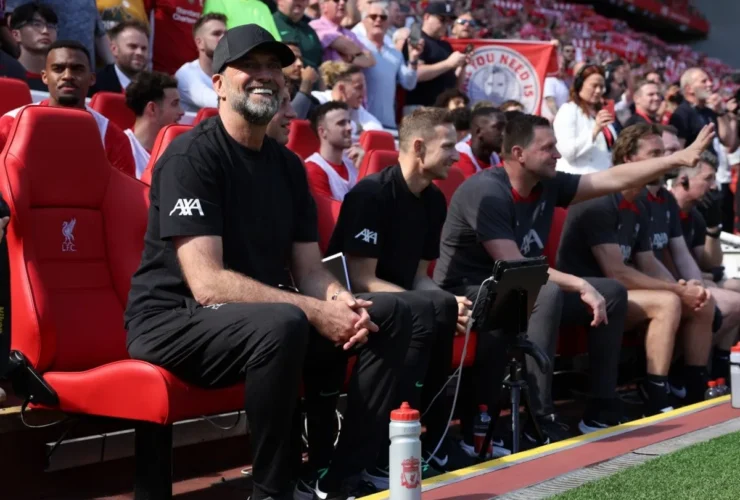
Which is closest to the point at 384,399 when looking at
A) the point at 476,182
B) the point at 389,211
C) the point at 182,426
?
the point at 182,426

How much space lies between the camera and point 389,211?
4.77 metres

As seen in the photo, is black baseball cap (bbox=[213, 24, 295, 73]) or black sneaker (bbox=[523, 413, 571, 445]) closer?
black baseball cap (bbox=[213, 24, 295, 73])

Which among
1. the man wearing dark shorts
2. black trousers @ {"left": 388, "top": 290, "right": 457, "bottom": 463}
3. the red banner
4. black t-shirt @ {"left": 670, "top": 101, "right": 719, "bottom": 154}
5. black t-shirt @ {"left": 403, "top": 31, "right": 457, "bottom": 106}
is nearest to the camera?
black trousers @ {"left": 388, "top": 290, "right": 457, "bottom": 463}

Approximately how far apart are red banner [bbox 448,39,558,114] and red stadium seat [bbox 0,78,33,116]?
530cm

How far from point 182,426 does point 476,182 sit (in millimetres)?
1943

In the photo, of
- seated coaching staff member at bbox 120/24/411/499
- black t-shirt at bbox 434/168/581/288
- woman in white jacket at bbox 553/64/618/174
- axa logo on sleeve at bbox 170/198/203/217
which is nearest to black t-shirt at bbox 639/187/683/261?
woman in white jacket at bbox 553/64/618/174

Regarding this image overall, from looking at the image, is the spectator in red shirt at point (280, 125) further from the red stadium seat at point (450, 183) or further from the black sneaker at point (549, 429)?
the black sneaker at point (549, 429)

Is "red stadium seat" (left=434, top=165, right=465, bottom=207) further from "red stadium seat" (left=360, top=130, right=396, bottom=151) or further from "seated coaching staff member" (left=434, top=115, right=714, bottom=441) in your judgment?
"red stadium seat" (left=360, top=130, right=396, bottom=151)

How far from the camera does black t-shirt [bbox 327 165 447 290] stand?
4.67 m

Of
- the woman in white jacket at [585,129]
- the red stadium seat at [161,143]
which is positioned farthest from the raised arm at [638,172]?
the woman in white jacket at [585,129]

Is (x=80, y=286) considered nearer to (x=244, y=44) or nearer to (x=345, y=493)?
(x=244, y=44)

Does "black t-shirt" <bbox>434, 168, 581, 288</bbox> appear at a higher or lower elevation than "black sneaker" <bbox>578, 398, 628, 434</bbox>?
higher

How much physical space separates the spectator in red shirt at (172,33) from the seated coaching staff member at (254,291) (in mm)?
4198

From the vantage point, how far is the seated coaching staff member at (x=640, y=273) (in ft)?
19.9
